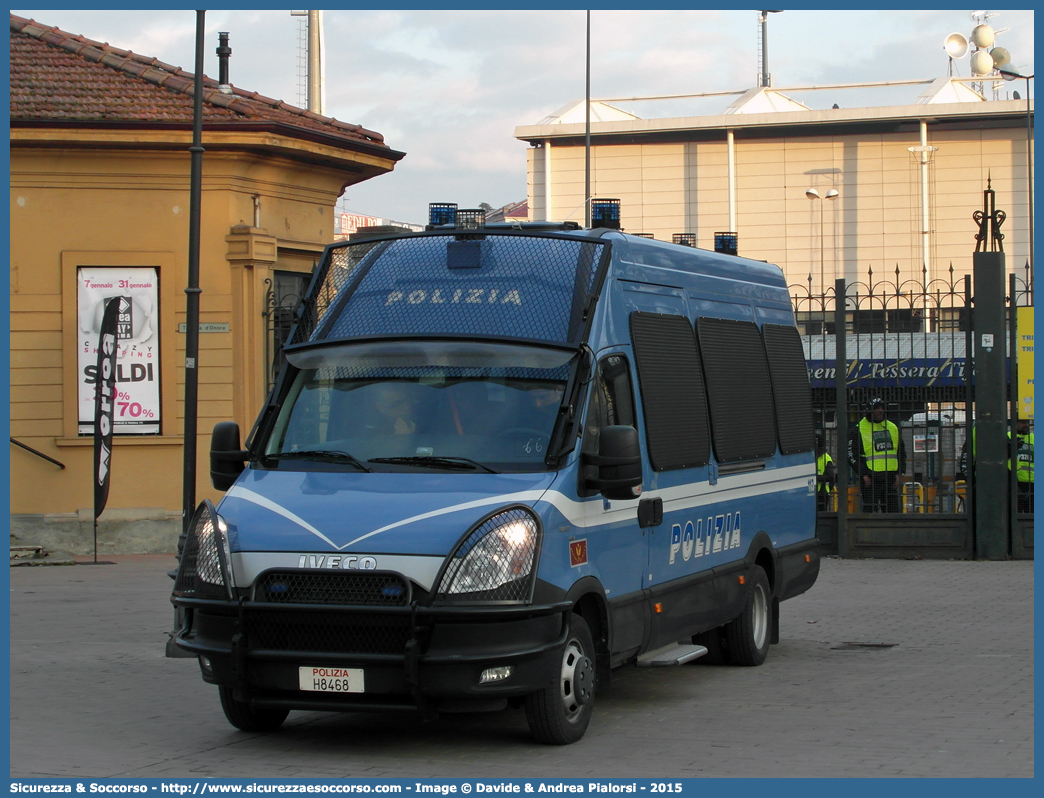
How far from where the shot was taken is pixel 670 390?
8.96 metres

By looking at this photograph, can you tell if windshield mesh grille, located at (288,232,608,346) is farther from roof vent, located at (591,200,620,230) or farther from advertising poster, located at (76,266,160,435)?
advertising poster, located at (76,266,160,435)

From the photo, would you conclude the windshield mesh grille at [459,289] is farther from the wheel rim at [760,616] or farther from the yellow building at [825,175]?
the yellow building at [825,175]

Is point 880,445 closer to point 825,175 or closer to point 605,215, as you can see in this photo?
point 605,215

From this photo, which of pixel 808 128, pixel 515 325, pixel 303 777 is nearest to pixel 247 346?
pixel 515 325

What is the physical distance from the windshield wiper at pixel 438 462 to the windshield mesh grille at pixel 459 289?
81 centimetres

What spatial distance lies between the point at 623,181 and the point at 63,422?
44.7 m

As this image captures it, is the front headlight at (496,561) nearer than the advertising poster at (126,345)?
Yes

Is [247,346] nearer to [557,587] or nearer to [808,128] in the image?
[557,587]

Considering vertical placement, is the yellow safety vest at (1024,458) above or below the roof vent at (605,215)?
below

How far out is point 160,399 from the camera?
1850cm

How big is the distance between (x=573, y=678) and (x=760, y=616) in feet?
11.3

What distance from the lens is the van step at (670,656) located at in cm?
847

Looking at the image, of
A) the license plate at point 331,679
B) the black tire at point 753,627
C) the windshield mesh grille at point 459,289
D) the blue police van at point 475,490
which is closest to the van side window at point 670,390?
the blue police van at point 475,490

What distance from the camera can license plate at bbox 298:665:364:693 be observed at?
6832 mm
